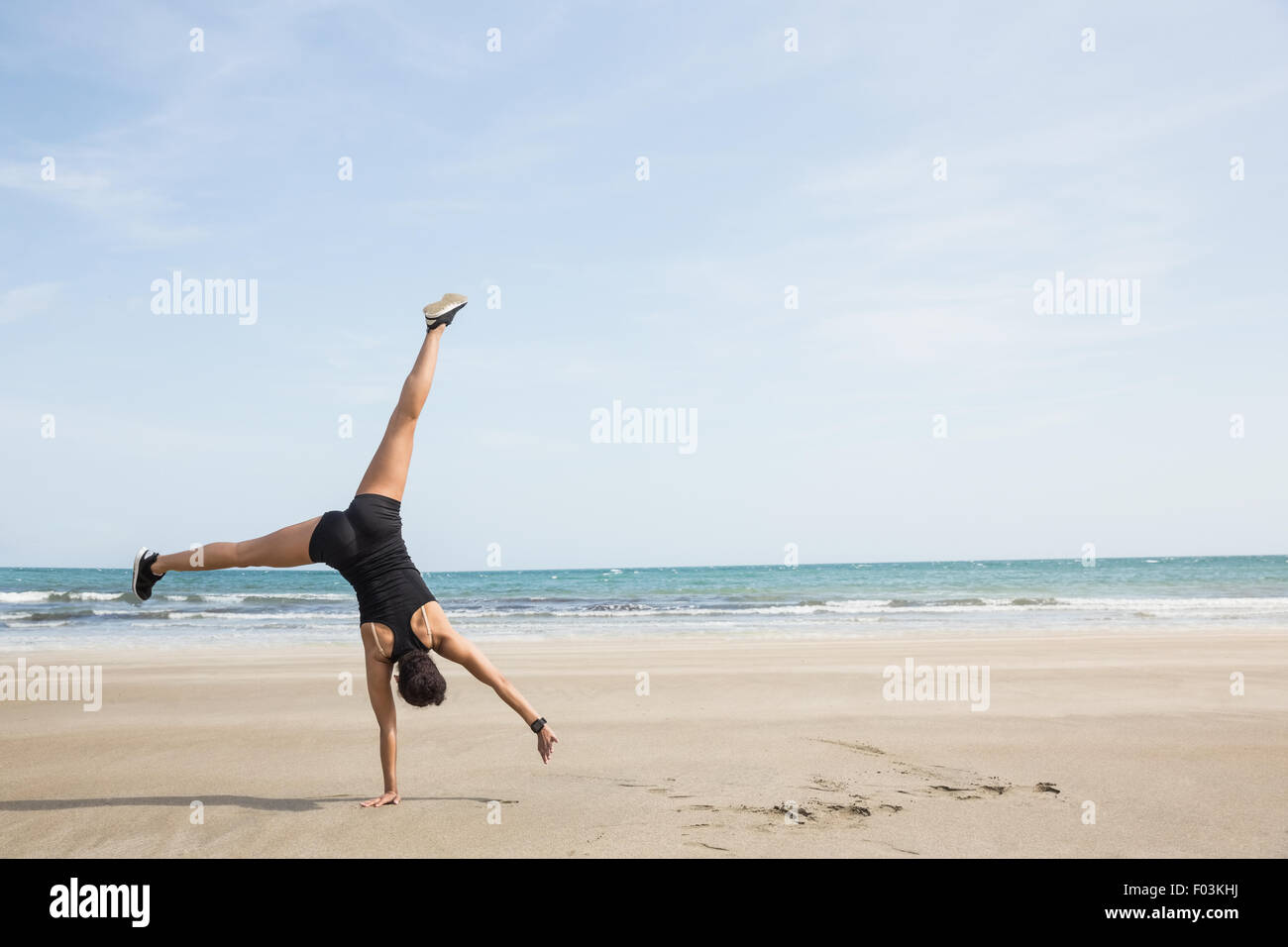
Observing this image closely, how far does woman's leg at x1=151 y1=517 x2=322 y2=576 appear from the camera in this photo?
516 cm

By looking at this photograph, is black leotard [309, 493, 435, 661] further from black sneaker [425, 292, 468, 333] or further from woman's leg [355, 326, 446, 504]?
black sneaker [425, 292, 468, 333]

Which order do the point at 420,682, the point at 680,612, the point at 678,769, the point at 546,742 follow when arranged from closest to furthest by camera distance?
1. the point at 420,682
2. the point at 546,742
3. the point at 678,769
4. the point at 680,612

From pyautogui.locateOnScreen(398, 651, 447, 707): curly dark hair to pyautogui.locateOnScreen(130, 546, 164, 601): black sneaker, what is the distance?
186 centimetres

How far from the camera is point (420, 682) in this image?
194 inches

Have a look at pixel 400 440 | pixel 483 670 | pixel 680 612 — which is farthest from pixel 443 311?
pixel 680 612

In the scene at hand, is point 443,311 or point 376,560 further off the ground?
point 443,311

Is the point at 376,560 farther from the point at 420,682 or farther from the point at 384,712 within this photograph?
the point at 384,712

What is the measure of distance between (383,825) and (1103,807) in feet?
13.5

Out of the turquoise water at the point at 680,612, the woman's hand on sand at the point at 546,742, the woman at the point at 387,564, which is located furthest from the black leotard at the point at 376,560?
the turquoise water at the point at 680,612

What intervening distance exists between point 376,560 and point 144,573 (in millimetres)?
1684

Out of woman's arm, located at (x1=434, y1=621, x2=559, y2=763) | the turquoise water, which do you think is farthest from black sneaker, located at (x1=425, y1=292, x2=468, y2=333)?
the turquoise water

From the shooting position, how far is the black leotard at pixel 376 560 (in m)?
5.16

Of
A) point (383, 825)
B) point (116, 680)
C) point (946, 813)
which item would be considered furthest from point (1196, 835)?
point (116, 680)

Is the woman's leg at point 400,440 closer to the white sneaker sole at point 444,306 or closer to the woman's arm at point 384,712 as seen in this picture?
the white sneaker sole at point 444,306
